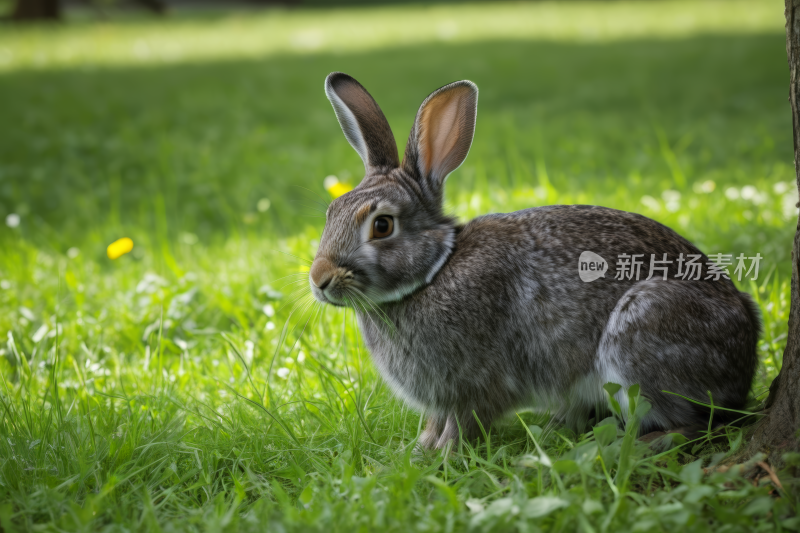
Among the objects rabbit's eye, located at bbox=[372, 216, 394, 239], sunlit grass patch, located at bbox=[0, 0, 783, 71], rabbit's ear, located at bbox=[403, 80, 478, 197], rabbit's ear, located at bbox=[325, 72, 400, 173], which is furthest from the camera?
sunlit grass patch, located at bbox=[0, 0, 783, 71]

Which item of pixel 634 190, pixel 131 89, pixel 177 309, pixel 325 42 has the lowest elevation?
pixel 177 309

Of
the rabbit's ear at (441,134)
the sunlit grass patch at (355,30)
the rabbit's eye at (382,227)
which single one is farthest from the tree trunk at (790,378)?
the sunlit grass patch at (355,30)

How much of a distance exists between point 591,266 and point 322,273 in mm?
1138

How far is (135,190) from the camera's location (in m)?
7.36

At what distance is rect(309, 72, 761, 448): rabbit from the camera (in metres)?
2.83

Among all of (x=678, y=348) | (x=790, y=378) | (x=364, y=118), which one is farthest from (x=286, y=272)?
(x=790, y=378)

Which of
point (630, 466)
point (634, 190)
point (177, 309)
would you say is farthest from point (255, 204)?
point (630, 466)

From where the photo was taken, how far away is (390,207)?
9.95ft

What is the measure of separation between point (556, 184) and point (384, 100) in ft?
14.7

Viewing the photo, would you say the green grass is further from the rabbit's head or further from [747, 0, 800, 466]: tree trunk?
the rabbit's head

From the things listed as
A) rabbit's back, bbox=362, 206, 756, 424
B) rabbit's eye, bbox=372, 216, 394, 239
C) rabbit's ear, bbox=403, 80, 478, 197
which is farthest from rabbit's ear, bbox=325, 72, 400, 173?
rabbit's back, bbox=362, 206, 756, 424

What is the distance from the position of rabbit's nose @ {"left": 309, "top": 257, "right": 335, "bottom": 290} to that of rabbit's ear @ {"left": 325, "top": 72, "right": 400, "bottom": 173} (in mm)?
645

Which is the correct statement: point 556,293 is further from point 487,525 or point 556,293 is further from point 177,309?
point 177,309

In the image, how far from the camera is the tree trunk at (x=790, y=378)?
2510 millimetres
